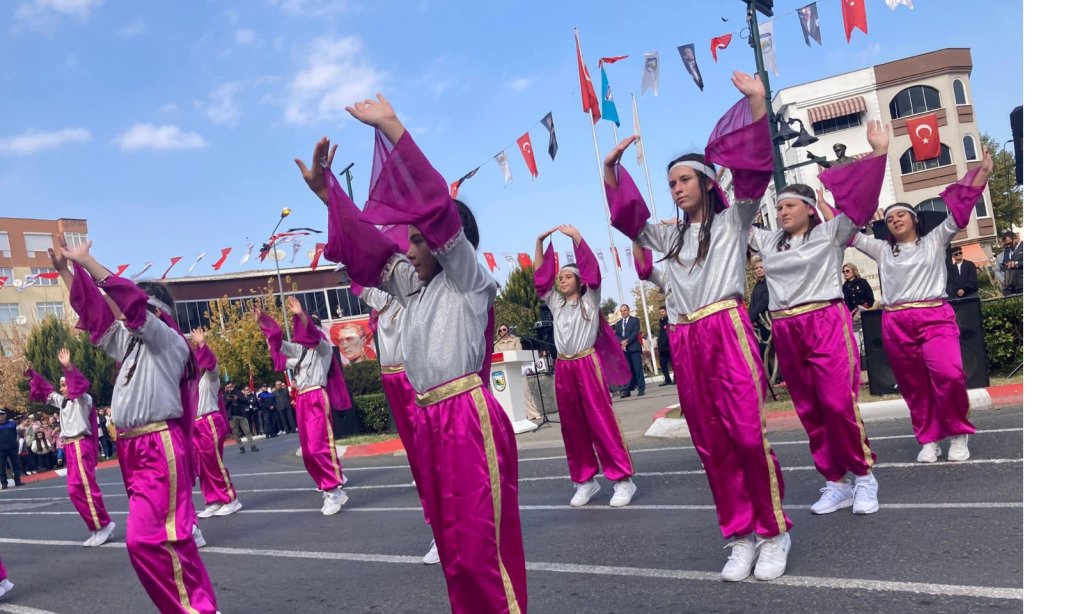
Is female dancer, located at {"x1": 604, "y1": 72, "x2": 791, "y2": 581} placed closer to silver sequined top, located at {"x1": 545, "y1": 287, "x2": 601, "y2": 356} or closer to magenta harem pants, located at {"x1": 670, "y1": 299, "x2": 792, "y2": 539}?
magenta harem pants, located at {"x1": 670, "y1": 299, "x2": 792, "y2": 539}

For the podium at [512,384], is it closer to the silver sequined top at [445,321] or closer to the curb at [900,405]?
the curb at [900,405]

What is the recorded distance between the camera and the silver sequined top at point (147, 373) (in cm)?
526

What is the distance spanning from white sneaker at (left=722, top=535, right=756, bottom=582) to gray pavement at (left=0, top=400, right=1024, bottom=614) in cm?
7

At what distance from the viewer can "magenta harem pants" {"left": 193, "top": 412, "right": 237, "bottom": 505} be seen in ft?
34.5

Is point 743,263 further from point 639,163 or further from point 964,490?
point 639,163

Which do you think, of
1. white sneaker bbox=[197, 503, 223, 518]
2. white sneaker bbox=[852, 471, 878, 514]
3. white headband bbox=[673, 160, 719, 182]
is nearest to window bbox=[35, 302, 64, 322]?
white sneaker bbox=[197, 503, 223, 518]

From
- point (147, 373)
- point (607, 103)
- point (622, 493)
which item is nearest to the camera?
point (147, 373)

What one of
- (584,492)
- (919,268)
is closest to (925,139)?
(919,268)

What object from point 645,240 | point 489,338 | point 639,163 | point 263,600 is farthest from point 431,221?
point 639,163

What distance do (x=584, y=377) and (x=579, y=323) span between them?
1.47ft

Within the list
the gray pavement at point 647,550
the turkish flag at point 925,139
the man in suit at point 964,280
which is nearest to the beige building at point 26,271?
the turkish flag at point 925,139

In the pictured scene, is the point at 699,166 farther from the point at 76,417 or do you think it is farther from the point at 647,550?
the point at 76,417

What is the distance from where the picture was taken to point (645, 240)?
16.9 ft

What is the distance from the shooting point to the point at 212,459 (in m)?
10.6
